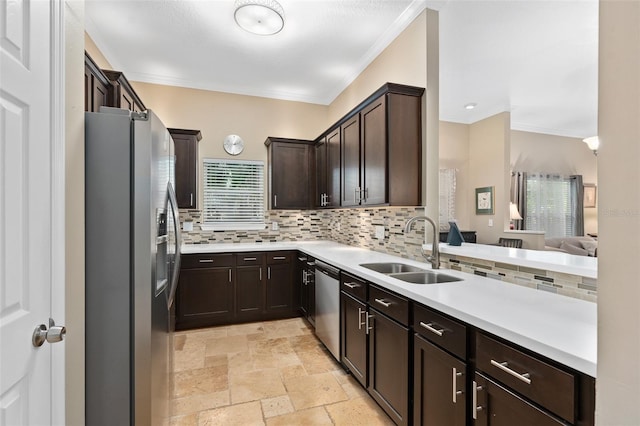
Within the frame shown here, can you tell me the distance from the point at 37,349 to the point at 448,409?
1636 mm

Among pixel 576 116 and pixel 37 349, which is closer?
pixel 37 349

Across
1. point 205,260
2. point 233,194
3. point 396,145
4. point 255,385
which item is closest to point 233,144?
point 233,194

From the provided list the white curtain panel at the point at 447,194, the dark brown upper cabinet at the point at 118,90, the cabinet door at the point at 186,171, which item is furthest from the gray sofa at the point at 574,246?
the dark brown upper cabinet at the point at 118,90

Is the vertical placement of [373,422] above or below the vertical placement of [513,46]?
below

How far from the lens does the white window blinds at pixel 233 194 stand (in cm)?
423

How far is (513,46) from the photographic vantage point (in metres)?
3.39

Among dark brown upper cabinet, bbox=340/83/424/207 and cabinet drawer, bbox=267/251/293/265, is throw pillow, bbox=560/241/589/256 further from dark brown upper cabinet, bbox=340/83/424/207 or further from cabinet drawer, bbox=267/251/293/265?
cabinet drawer, bbox=267/251/293/265

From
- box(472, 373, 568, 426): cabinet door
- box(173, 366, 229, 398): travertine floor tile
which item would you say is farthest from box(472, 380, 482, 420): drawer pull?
box(173, 366, 229, 398): travertine floor tile

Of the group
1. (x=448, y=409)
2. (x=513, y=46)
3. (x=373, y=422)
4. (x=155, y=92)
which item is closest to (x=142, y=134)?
(x=448, y=409)

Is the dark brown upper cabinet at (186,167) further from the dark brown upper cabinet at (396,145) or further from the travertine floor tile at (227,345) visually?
the dark brown upper cabinet at (396,145)

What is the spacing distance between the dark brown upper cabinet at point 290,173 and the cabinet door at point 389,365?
97.2 inches

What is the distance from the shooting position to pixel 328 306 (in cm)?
282

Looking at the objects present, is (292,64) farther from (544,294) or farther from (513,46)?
(544,294)

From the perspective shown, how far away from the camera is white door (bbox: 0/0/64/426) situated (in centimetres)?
86
